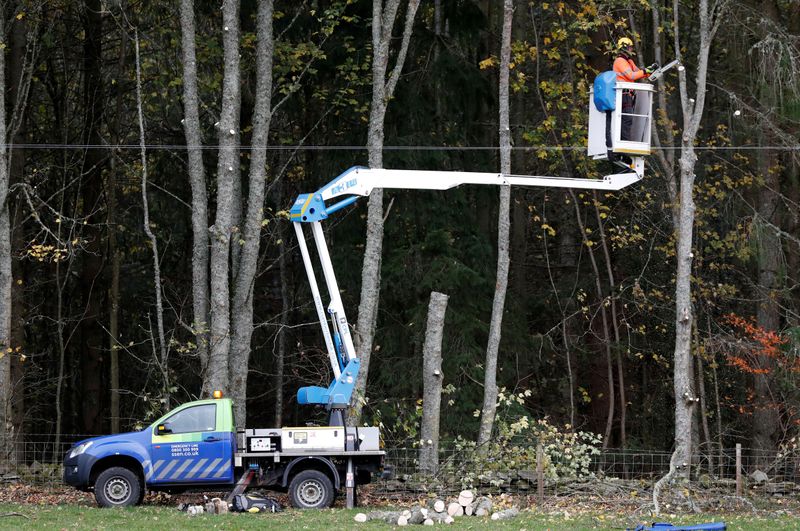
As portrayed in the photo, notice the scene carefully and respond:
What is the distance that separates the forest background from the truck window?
3284 millimetres

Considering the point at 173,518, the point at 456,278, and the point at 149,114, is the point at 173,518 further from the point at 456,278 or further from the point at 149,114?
the point at 149,114

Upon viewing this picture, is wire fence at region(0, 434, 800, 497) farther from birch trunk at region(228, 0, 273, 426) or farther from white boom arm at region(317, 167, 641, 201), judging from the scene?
white boom arm at region(317, 167, 641, 201)

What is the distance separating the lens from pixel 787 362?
23156mm

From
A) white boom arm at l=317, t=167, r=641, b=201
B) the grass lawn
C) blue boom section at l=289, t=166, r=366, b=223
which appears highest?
white boom arm at l=317, t=167, r=641, b=201

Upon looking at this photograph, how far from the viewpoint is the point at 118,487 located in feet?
56.9

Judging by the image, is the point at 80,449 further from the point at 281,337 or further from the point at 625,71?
the point at 625,71

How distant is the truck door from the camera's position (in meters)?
17.3

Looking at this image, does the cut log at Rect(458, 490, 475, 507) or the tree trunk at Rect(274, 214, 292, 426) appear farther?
the tree trunk at Rect(274, 214, 292, 426)

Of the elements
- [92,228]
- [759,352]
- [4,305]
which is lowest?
[759,352]

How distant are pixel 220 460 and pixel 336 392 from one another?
199cm

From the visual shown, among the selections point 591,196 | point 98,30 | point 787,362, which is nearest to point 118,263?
point 98,30

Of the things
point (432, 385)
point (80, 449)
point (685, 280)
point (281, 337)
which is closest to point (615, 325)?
point (685, 280)

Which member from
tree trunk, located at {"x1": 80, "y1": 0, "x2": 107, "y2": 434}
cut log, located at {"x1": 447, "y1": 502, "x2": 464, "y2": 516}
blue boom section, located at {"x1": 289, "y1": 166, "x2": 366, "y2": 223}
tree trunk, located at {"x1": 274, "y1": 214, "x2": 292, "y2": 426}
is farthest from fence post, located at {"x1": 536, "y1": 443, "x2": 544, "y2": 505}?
tree trunk, located at {"x1": 80, "y1": 0, "x2": 107, "y2": 434}

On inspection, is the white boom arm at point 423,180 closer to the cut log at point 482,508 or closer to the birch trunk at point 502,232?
the cut log at point 482,508
